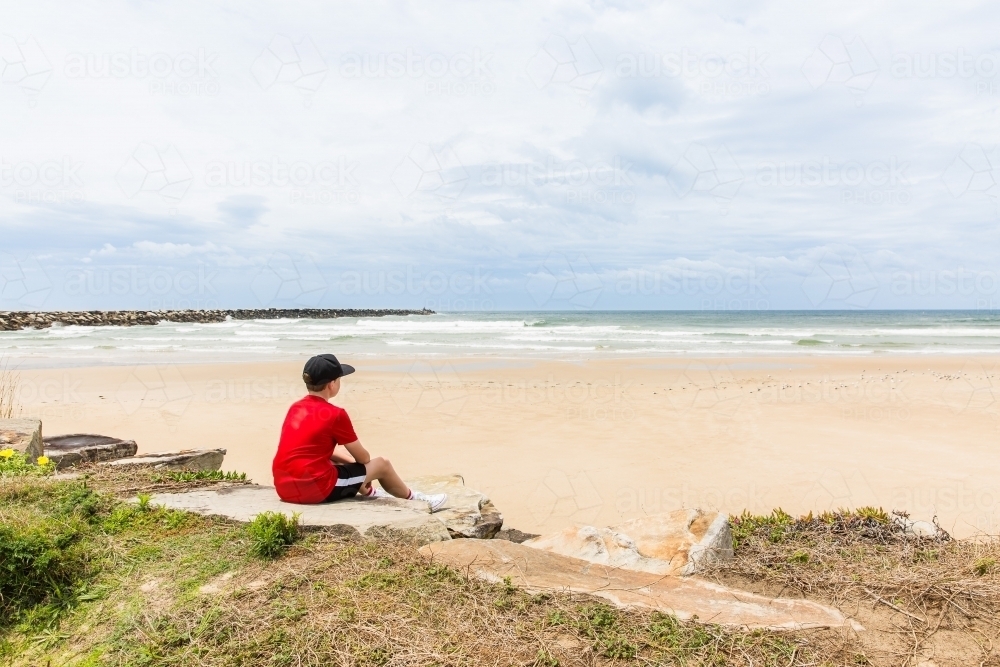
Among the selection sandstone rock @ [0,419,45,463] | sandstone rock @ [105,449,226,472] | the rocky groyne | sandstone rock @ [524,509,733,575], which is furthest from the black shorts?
the rocky groyne

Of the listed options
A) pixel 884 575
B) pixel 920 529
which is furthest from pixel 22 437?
pixel 920 529

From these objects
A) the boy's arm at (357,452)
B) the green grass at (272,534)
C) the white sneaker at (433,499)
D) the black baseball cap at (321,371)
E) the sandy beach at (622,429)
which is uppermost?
the black baseball cap at (321,371)

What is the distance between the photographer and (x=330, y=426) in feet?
15.6

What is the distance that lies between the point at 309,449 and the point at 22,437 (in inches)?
152

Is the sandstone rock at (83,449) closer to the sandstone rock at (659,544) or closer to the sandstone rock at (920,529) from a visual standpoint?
the sandstone rock at (659,544)

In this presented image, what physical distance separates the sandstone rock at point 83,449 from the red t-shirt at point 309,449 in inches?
141

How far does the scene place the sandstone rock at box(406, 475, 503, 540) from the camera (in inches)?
200

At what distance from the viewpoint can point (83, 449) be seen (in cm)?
717

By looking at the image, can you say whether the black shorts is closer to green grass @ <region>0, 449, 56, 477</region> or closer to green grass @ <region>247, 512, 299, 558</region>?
green grass @ <region>247, 512, 299, 558</region>

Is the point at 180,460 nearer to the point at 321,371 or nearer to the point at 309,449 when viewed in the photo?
the point at 309,449

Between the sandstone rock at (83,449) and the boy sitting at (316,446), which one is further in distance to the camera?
Answer: the sandstone rock at (83,449)

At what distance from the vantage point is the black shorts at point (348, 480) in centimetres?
495

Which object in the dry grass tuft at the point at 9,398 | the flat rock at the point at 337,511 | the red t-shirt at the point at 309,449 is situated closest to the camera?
the flat rock at the point at 337,511

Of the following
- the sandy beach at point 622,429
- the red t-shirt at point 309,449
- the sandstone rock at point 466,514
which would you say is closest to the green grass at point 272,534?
the red t-shirt at point 309,449
